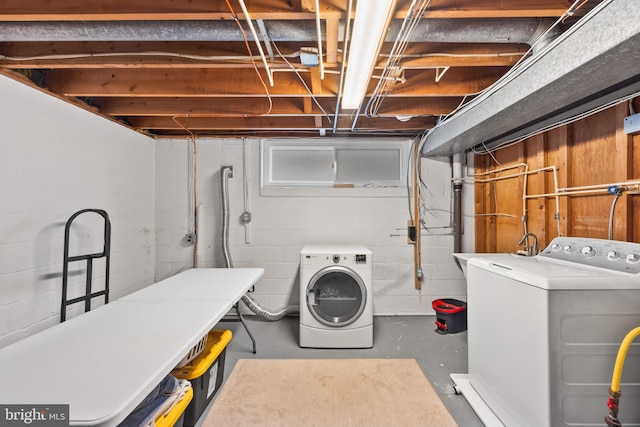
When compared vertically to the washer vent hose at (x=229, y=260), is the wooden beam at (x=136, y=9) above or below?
above

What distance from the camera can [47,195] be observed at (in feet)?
6.64

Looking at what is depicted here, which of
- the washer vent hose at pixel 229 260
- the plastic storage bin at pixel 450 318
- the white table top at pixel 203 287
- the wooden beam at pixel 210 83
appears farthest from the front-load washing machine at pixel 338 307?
the wooden beam at pixel 210 83

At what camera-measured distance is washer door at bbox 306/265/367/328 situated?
2621mm

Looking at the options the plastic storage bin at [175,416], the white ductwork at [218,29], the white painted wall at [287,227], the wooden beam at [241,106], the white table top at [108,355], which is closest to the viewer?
the white table top at [108,355]

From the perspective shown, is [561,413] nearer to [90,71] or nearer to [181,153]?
[90,71]

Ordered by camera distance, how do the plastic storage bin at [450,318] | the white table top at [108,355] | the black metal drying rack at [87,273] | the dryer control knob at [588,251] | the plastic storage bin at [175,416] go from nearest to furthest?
1. the white table top at [108,355]
2. the plastic storage bin at [175,416]
3. the dryer control knob at [588,251]
4. the black metal drying rack at [87,273]
5. the plastic storage bin at [450,318]

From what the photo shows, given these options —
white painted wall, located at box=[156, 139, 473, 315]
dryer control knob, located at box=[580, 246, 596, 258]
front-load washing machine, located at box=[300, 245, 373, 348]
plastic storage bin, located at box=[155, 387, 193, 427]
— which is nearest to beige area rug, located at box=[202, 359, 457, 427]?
front-load washing machine, located at box=[300, 245, 373, 348]

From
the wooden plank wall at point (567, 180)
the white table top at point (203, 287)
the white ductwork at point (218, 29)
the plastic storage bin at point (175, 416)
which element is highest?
the white ductwork at point (218, 29)

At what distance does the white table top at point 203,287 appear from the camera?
1778 mm

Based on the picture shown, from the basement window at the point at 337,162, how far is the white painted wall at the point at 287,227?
175 mm

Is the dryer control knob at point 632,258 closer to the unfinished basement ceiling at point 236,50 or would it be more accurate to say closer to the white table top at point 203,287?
the unfinished basement ceiling at point 236,50

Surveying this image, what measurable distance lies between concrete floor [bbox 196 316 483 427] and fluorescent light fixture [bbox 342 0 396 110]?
2.15 metres

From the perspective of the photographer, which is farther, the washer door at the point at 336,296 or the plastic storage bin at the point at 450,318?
the plastic storage bin at the point at 450,318

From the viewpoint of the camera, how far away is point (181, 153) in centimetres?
339
